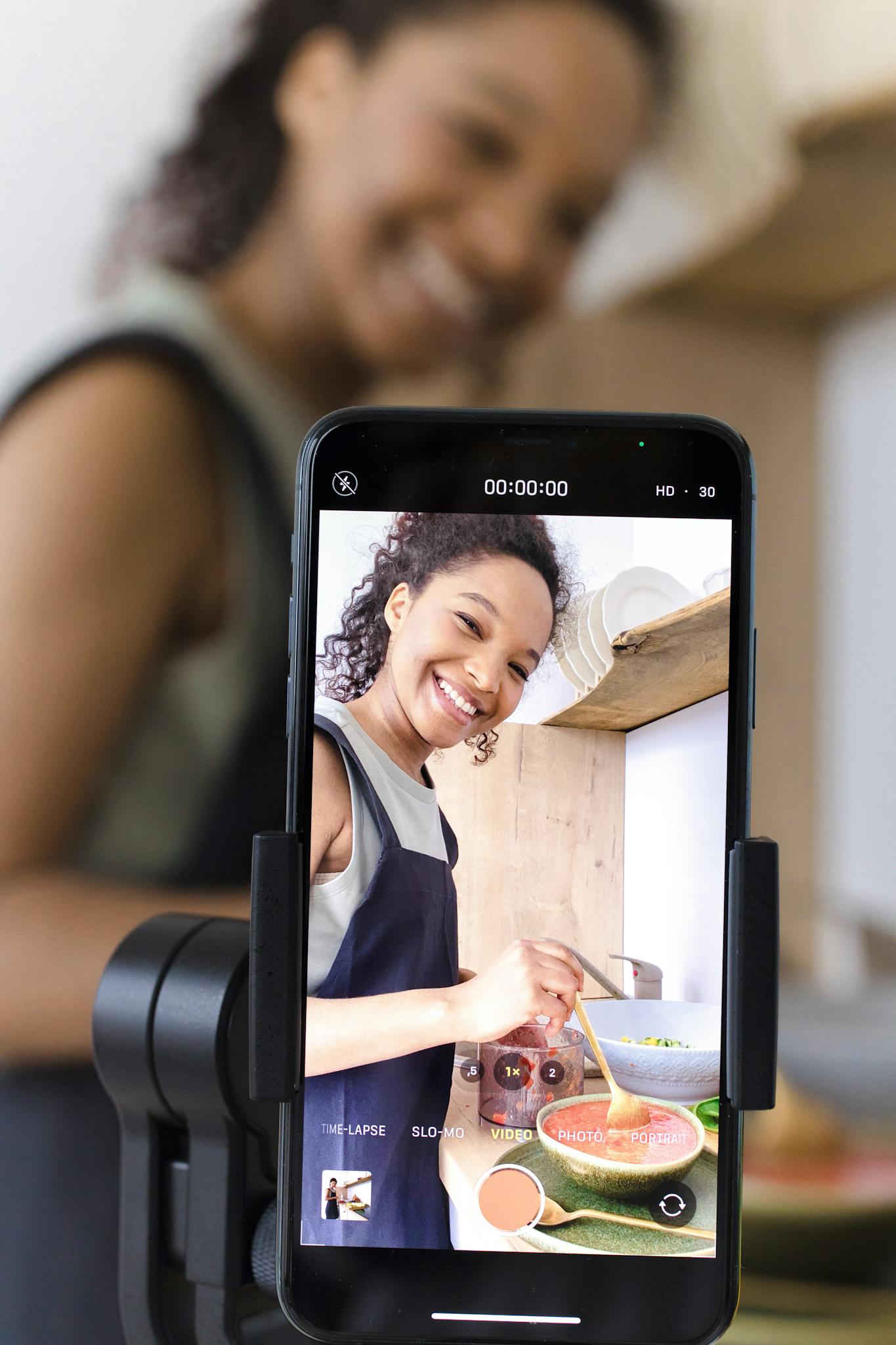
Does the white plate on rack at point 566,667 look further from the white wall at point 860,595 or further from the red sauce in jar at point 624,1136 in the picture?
the white wall at point 860,595

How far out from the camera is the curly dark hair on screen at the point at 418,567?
0.71 feet

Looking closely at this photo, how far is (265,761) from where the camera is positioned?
2.53 ft

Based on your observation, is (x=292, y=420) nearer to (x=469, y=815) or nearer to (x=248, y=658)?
(x=248, y=658)

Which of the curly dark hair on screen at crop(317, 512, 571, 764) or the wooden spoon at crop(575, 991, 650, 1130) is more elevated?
the curly dark hair on screen at crop(317, 512, 571, 764)

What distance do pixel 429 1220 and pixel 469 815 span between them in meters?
0.09

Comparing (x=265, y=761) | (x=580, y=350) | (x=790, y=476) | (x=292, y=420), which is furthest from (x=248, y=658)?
(x=790, y=476)

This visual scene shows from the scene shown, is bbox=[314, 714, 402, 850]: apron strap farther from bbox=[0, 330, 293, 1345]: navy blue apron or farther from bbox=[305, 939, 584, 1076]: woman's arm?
bbox=[0, 330, 293, 1345]: navy blue apron

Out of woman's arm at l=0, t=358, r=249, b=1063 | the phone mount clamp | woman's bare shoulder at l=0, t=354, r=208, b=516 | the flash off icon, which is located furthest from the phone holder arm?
woman's bare shoulder at l=0, t=354, r=208, b=516

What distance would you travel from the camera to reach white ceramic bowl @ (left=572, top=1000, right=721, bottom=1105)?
0.21 meters

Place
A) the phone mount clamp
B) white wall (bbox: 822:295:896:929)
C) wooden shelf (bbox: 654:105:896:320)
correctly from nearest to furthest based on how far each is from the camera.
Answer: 1. the phone mount clamp
2. wooden shelf (bbox: 654:105:896:320)
3. white wall (bbox: 822:295:896:929)

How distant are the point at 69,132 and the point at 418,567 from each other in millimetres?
649

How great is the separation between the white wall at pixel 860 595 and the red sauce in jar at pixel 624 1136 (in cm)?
78

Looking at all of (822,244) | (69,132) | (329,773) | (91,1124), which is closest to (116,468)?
(69,132)

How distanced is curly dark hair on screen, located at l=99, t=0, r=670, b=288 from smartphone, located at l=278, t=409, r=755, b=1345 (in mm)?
600
